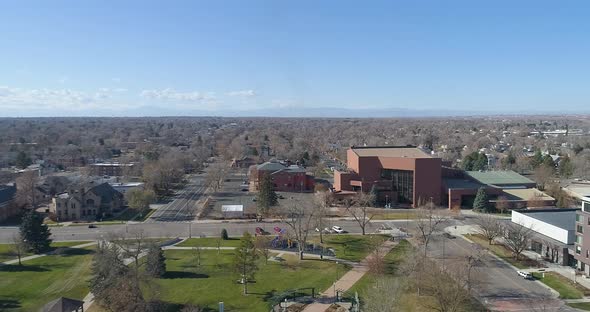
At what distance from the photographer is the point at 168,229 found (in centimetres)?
4584

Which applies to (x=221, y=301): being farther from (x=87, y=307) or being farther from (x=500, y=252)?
(x=500, y=252)

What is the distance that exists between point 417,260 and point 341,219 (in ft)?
69.9

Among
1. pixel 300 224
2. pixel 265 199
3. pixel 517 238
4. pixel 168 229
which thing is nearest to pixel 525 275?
pixel 517 238

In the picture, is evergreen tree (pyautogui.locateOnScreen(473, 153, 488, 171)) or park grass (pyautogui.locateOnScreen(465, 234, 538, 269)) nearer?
park grass (pyautogui.locateOnScreen(465, 234, 538, 269))

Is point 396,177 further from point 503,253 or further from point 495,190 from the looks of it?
point 503,253

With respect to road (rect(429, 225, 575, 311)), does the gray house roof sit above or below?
above

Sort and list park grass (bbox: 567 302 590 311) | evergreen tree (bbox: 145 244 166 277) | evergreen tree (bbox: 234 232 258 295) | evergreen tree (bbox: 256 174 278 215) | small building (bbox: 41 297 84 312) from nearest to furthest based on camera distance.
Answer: small building (bbox: 41 297 84 312) < park grass (bbox: 567 302 590 311) < evergreen tree (bbox: 234 232 258 295) < evergreen tree (bbox: 145 244 166 277) < evergreen tree (bbox: 256 174 278 215)

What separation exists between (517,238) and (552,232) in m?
3.80

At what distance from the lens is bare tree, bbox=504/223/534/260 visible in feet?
117

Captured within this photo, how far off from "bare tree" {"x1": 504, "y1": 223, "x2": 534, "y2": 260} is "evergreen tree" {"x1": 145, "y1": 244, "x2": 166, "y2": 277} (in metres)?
25.8

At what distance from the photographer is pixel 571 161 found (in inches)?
3017

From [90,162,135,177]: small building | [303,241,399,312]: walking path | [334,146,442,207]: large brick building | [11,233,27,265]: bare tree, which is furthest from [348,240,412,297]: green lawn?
[90,162,135,177]: small building

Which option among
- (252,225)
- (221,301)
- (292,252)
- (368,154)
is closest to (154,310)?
(221,301)

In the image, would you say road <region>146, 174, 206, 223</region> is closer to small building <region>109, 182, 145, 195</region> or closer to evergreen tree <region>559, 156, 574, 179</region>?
small building <region>109, 182, 145, 195</region>
